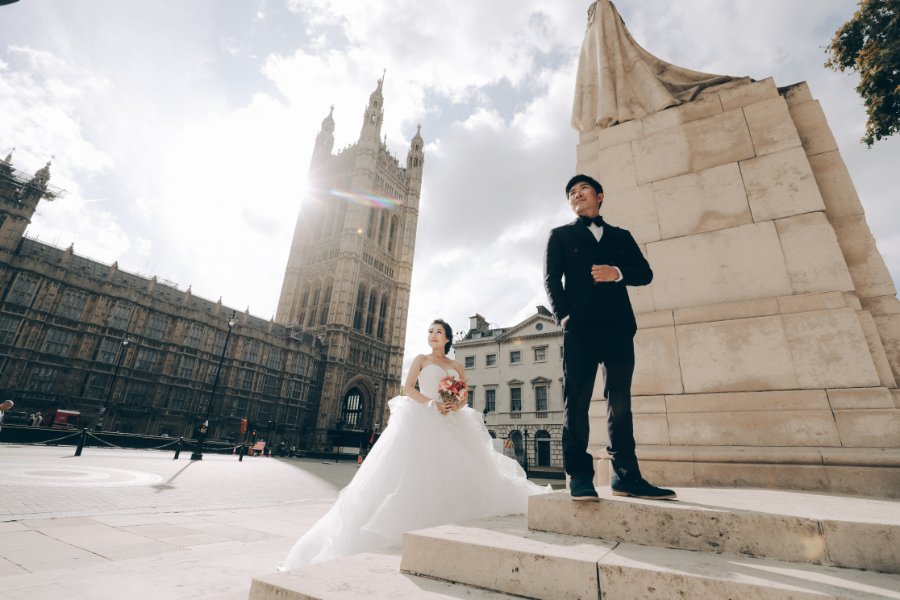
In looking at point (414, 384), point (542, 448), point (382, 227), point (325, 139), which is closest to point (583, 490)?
point (414, 384)

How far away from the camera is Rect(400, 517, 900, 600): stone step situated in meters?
1.39

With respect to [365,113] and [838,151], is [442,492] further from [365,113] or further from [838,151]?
[365,113]

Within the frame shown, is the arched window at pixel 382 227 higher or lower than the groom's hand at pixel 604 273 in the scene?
higher

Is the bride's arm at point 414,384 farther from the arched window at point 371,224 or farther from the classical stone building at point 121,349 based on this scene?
the arched window at point 371,224

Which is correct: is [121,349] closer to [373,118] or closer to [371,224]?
[371,224]

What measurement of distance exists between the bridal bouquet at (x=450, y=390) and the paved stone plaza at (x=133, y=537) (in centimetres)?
200

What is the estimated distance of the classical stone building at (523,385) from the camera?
31.5 m

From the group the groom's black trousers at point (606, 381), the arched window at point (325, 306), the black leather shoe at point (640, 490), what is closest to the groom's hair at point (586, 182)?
the groom's black trousers at point (606, 381)

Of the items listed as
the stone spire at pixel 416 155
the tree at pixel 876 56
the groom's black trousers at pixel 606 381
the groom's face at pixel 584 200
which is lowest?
the groom's black trousers at pixel 606 381

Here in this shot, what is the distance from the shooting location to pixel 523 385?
110 ft

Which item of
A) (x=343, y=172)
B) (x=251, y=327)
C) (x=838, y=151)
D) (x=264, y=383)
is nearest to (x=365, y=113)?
(x=343, y=172)

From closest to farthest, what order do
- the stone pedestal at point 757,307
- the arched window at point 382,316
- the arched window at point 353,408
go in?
the stone pedestal at point 757,307, the arched window at point 353,408, the arched window at point 382,316

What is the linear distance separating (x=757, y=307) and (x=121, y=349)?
127 feet

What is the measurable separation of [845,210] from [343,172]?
62.8 metres
